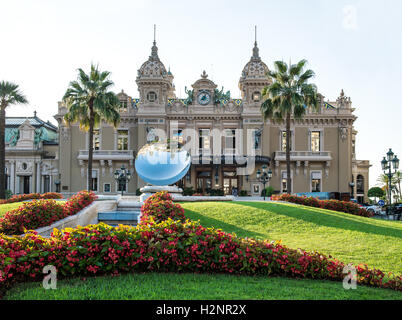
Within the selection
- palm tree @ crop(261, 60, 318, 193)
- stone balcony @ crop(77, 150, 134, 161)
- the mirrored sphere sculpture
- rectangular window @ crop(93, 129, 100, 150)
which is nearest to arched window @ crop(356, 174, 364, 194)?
palm tree @ crop(261, 60, 318, 193)

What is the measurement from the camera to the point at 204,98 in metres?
40.7

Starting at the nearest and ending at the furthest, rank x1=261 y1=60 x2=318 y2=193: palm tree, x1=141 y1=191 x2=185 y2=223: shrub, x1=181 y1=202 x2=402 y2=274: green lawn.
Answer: x1=181 y1=202 x2=402 y2=274: green lawn, x1=141 y1=191 x2=185 y2=223: shrub, x1=261 y1=60 x2=318 y2=193: palm tree

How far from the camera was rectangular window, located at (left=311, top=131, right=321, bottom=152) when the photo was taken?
134ft

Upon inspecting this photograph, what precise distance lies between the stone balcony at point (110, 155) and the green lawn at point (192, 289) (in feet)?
114

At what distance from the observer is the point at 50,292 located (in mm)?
5016

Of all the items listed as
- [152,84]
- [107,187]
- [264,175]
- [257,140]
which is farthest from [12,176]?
[264,175]

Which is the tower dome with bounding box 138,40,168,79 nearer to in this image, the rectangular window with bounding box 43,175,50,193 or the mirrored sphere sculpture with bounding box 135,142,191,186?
the rectangular window with bounding box 43,175,50,193

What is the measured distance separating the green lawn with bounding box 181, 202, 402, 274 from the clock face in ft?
85.3

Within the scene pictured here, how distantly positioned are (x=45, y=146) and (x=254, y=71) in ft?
87.6

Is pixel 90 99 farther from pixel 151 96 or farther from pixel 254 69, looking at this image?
pixel 254 69

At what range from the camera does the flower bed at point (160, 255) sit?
584 cm

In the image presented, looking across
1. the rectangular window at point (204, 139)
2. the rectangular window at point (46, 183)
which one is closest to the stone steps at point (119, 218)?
the rectangular window at point (204, 139)
